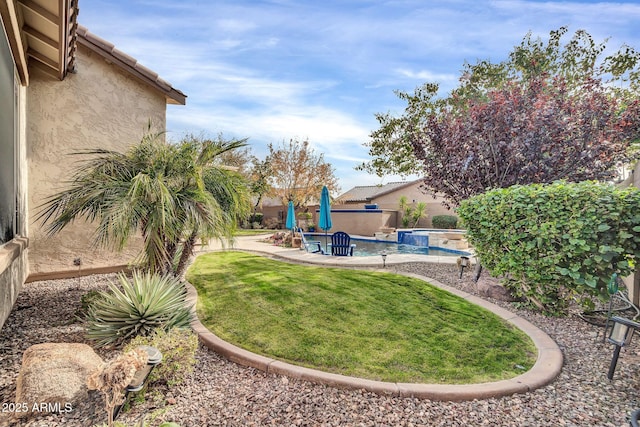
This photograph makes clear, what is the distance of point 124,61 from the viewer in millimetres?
8016

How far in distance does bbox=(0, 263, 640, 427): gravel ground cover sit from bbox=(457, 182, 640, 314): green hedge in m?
1.52

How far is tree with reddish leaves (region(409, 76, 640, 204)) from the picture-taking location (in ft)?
28.6

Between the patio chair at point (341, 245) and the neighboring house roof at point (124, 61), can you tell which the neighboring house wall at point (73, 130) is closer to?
the neighboring house roof at point (124, 61)

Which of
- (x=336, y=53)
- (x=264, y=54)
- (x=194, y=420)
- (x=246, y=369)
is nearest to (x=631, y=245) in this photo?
(x=246, y=369)

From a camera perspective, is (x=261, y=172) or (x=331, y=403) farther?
(x=261, y=172)

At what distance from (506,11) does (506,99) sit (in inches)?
91.6

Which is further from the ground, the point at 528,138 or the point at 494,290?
the point at 528,138

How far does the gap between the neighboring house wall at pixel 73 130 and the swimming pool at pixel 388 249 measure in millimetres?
10783

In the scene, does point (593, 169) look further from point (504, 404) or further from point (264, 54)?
point (264, 54)

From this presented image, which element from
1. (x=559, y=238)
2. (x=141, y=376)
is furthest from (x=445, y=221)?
(x=141, y=376)

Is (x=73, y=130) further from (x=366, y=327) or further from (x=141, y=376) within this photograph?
(x=366, y=327)

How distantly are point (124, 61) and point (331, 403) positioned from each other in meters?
9.11

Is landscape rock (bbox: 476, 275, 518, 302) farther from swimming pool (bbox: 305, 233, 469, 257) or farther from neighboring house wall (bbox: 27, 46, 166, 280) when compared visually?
neighboring house wall (bbox: 27, 46, 166, 280)

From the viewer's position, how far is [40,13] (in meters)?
5.47
